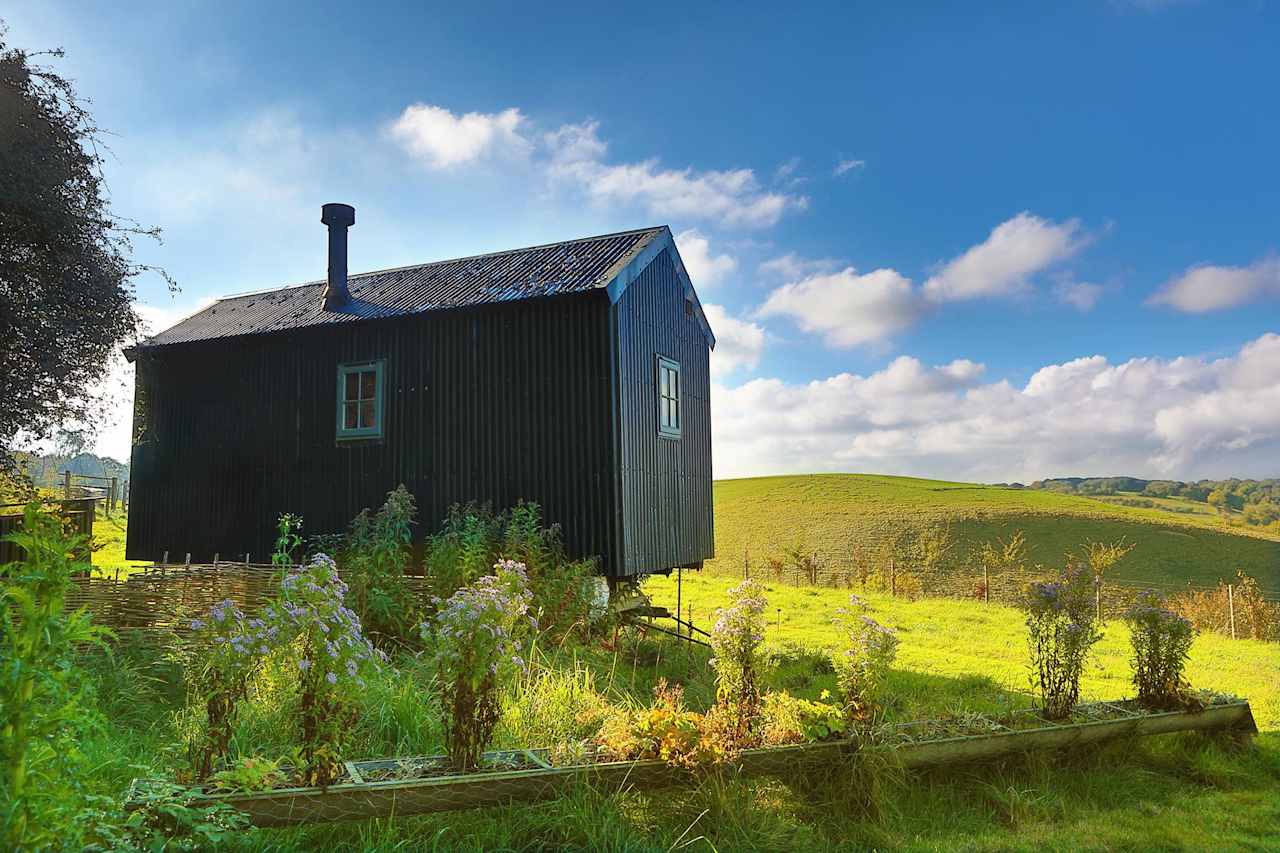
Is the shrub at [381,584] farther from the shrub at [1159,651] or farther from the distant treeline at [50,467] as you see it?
the distant treeline at [50,467]

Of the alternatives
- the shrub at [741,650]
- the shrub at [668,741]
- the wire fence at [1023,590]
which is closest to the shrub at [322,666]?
the shrub at [668,741]

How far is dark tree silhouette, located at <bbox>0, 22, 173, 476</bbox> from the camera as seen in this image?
11.9m

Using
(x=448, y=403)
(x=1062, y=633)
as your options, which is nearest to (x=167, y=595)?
(x=448, y=403)

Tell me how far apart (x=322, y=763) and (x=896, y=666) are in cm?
807

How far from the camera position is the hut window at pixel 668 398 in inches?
460

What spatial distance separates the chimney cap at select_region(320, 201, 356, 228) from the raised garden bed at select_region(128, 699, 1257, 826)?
10.4 meters

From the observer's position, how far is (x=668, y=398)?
472 inches

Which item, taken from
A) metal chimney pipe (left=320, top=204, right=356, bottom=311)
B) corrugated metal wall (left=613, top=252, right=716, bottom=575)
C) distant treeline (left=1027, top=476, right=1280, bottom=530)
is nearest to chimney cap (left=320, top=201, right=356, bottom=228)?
metal chimney pipe (left=320, top=204, right=356, bottom=311)

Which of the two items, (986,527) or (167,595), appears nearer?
(167,595)

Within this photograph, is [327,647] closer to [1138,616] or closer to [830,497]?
[1138,616]

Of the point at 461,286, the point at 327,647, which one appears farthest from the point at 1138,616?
the point at 461,286

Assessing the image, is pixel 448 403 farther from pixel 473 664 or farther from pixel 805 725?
pixel 805 725

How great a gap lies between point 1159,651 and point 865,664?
134 inches

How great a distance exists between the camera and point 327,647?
13.1ft
